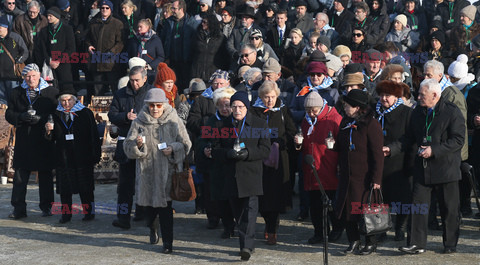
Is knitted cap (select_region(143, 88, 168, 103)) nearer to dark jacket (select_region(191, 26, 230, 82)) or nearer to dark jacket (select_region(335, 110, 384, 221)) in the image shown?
dark jacket (select_region(335, 110, 384, 221))

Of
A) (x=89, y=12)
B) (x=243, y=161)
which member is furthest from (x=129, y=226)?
(x=89, y=12)

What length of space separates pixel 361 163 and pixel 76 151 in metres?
4.28

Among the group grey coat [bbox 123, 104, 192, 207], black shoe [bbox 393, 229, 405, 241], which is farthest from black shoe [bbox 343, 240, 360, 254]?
grey coat [bbox 123, 104, 192, 207]

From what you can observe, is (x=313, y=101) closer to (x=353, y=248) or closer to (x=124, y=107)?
(x=353, y=248)

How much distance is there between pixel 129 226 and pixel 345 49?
449 cm

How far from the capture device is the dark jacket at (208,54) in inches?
639

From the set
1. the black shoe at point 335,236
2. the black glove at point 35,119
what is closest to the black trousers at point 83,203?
the black glove at point 35,119


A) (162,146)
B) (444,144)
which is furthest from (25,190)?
(444,144)

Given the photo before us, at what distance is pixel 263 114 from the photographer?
10.9 meters

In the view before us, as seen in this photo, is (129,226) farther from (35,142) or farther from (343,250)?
(343,250)

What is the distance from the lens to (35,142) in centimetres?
1267

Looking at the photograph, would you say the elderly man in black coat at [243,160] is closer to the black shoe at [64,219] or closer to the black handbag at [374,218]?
the black handbag at [374,218]

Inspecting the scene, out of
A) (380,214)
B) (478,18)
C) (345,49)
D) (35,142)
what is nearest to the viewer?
(380,214)

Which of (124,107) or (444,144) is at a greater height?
(124,107)
